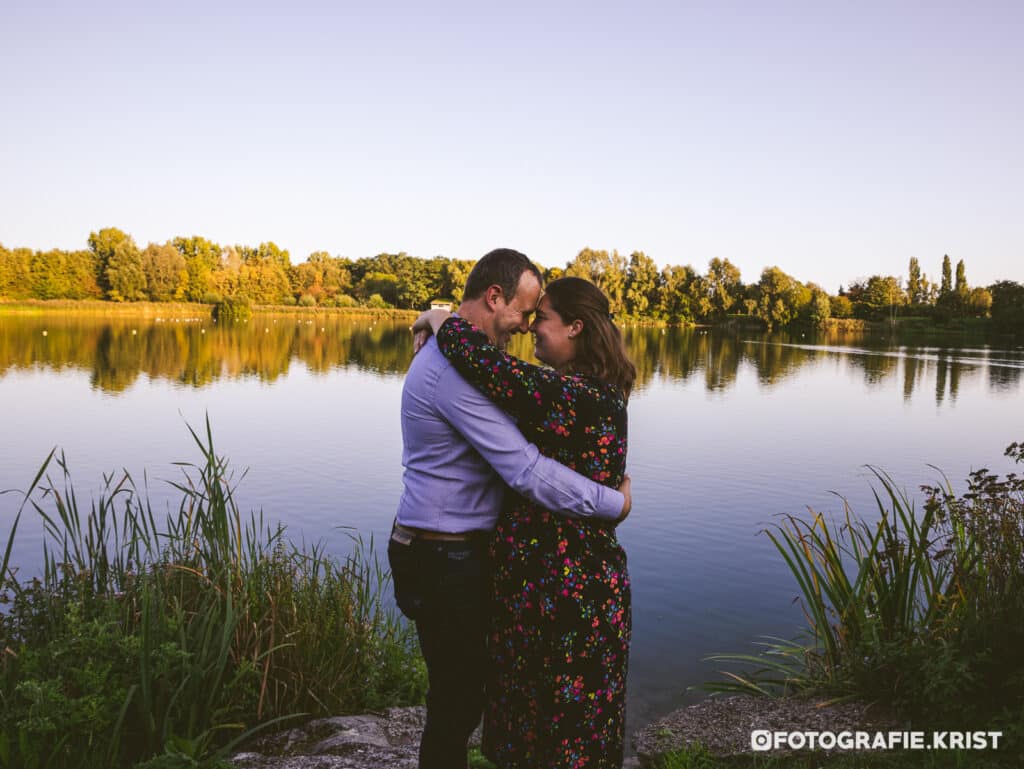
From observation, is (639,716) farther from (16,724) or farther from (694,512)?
(694,512)

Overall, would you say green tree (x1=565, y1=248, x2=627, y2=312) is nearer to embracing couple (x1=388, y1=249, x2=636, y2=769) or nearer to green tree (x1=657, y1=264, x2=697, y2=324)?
green tree (x1=657, y1=264, x2=697, y2=324)

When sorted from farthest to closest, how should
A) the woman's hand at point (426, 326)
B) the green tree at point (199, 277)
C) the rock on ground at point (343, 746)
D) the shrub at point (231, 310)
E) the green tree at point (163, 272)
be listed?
the green tree at point (199, 277)
the green tree at point (163, 272)
the shrub at point (231, 310)
the rock on ground at point (343, 746)
the woman's hand at point (426, 326)

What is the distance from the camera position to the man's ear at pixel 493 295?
2.41 meters

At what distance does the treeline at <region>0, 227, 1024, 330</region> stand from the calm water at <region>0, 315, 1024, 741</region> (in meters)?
44.9

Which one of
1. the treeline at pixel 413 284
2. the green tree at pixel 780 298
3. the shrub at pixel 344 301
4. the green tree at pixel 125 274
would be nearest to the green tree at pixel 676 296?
the treeline at pixel 413 284

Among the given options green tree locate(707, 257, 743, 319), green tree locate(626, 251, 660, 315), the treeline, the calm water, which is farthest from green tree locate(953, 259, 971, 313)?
the calm water

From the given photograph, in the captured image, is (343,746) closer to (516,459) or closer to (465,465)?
(465,465)

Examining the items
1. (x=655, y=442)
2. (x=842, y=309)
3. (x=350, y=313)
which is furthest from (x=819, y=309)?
(x=655, y=442)

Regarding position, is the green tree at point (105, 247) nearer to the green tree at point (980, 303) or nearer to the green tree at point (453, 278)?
the green tree at point (453, 278)

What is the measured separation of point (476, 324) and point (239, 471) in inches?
482

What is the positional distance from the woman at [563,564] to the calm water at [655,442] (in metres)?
3.23

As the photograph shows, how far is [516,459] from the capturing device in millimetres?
2188

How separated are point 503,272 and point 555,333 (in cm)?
25

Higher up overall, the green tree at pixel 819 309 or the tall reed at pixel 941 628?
the green tree at pixel 819 309
